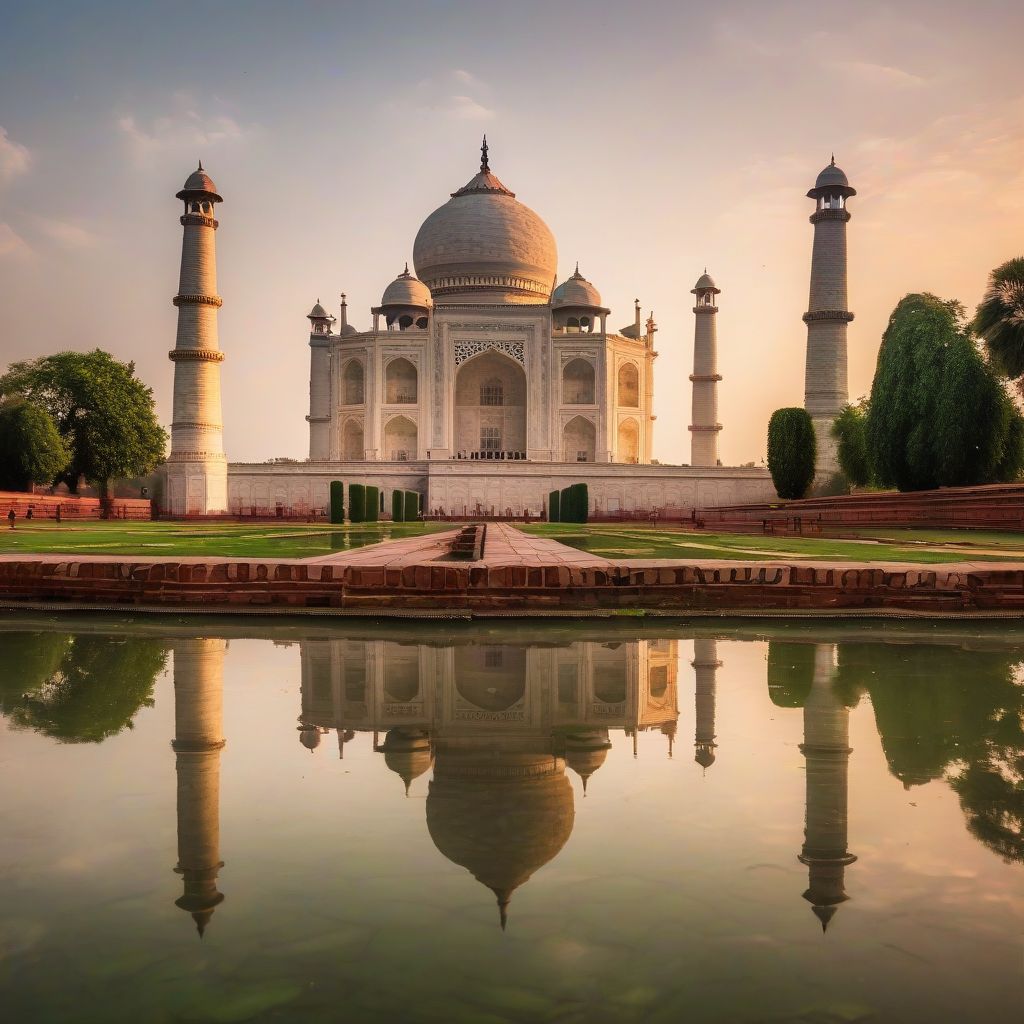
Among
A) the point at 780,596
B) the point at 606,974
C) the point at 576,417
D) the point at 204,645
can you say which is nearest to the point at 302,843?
the point at 606,974

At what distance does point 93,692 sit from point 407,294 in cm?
3566

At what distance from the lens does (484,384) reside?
36.9 m

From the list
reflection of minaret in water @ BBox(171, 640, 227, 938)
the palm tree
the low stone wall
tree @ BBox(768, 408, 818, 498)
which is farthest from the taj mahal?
reflection of minaret in water @ BBox(171, 640, 227, 938)

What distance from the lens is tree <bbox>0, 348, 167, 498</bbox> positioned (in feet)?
93.3

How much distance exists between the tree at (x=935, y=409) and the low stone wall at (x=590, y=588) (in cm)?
1506

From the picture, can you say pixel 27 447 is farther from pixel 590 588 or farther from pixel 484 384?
pixel 590 588

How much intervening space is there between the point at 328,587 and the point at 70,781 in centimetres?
300

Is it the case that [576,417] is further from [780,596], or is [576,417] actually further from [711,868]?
[711,868]

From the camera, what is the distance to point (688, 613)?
486cm

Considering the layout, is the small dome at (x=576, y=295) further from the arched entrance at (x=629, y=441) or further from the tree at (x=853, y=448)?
the tree at (x=853, y=448)

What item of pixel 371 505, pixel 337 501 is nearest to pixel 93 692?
pixel 337 501

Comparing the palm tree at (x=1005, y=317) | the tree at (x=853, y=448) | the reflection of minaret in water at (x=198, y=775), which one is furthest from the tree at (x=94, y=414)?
the reflection of minaret in water at (x=198, y=775)

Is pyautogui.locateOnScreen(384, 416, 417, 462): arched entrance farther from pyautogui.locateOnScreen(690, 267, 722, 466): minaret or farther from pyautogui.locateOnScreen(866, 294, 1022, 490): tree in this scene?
pyautogui.locateOnScreen(866, 294, 1022, 490): tree

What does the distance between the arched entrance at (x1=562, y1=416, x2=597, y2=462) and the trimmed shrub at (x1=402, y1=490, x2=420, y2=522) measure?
9.53 meters
